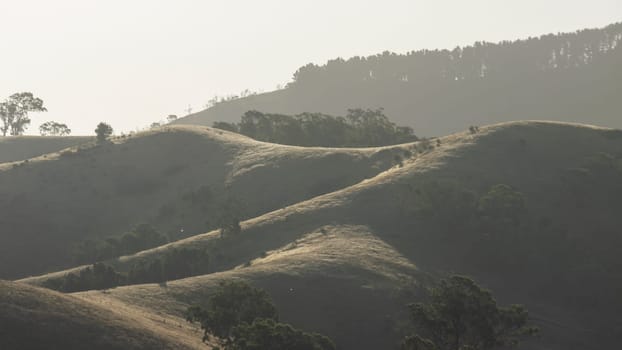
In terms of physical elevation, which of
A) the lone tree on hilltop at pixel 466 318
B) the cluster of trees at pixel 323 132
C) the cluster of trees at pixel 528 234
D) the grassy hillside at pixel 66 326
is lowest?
the cluster of trees at pixel 528 234

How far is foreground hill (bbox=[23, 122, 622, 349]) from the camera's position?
79750mm

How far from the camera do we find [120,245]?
114938mm

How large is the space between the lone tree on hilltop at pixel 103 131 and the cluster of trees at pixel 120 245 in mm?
58103

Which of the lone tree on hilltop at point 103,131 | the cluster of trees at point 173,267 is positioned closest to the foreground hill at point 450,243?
the cluster of trees at point 173,267

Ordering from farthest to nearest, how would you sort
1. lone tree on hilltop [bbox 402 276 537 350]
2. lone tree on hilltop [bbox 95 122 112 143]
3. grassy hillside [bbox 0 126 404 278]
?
1. lone tree on hilltop [bbox 95 122 112 143]
2. grassy hillside [bbox 0 126 404 278]
3. lone tree on hilltop [bbox 402 276 537 350]

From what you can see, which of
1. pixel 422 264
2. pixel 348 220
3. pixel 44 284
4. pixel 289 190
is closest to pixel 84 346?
pixel 44 284

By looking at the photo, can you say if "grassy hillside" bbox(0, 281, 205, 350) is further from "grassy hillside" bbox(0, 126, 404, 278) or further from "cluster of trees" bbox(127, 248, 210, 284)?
"grassy hillside" bbox(0, 126, 404, 278)

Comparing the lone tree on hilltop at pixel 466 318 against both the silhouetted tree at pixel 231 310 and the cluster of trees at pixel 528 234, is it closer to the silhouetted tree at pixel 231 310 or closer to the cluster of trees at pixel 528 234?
the silhouetted tree at pixel 231 310

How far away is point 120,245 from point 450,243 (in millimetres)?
50531

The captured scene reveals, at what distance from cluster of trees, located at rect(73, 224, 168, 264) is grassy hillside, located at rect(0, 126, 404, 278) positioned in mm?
5572

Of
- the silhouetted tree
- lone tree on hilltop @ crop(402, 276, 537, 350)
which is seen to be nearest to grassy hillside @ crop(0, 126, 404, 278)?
the silhouetted tree

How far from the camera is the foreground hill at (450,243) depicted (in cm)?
7975

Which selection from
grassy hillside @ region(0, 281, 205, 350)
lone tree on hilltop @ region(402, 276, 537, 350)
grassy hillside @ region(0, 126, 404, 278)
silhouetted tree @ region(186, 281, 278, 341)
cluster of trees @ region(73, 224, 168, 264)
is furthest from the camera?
grassy hillside @ region(0, 126, 404, 278)

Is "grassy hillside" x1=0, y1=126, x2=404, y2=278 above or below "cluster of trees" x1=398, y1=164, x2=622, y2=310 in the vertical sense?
above
